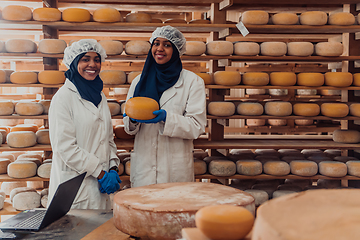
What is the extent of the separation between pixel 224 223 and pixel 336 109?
2604 mm

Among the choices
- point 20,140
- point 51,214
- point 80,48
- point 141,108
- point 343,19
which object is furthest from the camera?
point 343,19

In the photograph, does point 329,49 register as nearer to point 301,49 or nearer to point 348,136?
point 301,49

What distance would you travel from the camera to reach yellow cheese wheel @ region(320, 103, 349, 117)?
2.78 metres

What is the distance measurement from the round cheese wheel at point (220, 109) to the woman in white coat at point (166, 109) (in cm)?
87

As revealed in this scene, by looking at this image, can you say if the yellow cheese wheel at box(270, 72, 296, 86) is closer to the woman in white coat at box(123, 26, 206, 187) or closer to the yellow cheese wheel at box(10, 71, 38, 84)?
the woman in white coat at box(123, 26, 206, 187)

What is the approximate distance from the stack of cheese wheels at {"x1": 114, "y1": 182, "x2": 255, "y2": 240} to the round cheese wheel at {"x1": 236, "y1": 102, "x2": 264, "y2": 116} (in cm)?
178

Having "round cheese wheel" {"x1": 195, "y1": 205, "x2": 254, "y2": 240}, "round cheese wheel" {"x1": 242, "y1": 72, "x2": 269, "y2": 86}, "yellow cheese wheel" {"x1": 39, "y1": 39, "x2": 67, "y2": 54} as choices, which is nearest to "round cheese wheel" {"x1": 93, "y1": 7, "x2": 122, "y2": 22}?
"yellow cheese wheel" {"x1": 39, "y1": 39, "x2": 67, "y2": 54}

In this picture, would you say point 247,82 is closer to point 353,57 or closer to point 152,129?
point 353,57

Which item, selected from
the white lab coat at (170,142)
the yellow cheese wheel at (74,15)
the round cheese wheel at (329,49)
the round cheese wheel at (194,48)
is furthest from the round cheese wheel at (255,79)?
the yellow cheese wheel at (74,15)

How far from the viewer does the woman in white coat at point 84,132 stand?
157 centimetres

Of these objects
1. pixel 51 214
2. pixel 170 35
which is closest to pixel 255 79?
pixel 170 35

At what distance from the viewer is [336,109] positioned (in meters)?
2.78

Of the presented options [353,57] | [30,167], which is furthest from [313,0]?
[30,167]

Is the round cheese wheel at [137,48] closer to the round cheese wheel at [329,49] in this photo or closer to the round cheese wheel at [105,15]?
the round cheese wheel at [105,15]
